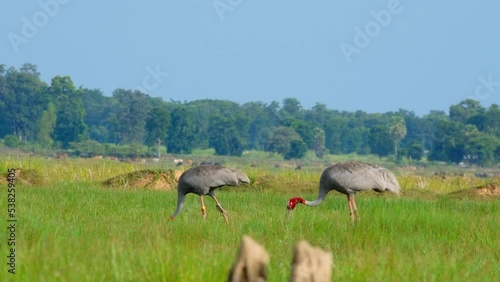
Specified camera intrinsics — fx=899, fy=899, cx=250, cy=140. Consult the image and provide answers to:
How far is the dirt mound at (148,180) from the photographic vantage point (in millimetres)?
25062

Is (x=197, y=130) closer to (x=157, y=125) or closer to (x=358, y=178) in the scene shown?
(x=157, y=125)

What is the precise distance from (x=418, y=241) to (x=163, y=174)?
15867 millimetres

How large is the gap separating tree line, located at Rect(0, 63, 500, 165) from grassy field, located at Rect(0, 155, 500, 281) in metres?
96.1

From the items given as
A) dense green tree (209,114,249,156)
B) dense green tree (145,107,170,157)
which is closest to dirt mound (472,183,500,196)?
dense green tree (145,107,170,157)

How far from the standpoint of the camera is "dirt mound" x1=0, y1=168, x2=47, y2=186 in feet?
74.7

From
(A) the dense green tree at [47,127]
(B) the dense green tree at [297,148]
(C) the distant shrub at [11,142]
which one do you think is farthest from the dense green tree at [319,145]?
(C) the distant shrub at [11,142]

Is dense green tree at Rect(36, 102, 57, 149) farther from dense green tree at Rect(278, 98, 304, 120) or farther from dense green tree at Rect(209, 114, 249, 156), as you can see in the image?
dense green tree at Rect(278, 98, 304, 120)

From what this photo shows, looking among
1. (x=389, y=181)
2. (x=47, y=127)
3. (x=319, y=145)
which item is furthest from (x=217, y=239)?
(x=319, y=145)

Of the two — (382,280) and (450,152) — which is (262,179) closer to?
(382,280)

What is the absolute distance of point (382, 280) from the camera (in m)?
6.71

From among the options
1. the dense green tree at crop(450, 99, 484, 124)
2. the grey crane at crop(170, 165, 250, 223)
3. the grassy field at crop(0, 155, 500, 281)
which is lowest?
the grassy field at crop(0, 155, 500, 281)

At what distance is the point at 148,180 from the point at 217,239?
15.7 metres

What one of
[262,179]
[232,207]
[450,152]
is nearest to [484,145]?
[450,152]

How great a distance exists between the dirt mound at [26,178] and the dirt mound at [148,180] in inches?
86.8
